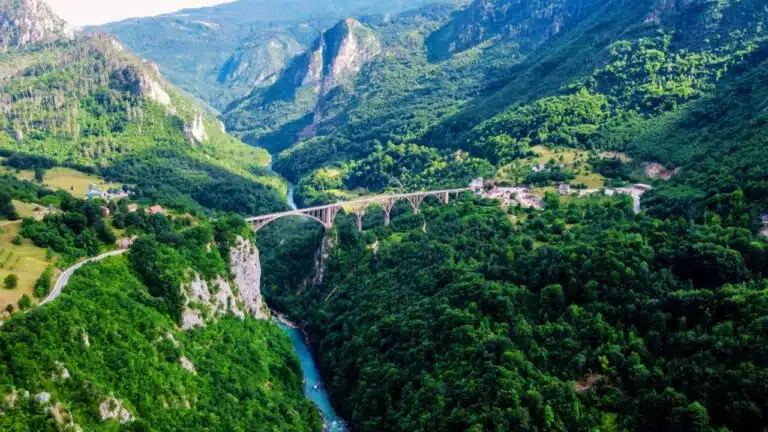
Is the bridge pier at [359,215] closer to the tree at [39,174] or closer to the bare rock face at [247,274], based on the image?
the bare rock face at [247,274]

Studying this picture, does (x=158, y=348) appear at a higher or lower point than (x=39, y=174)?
higher

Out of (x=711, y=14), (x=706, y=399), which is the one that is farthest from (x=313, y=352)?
(x=711, y=14)

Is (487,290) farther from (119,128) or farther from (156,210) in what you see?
(119,128)

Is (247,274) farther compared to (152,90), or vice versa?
(152,90)

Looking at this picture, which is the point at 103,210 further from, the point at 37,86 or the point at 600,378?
the point at 37,86

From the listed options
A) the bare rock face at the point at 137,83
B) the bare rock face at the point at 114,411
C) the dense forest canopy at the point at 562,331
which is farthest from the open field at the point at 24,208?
the bare rock face at the point at 137,83

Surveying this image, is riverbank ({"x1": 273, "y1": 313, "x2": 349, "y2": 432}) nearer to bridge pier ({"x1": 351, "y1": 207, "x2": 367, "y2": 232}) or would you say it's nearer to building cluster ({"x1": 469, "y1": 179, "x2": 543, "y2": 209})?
bridge pier ({"x1": 351, "y1": 207, "x2": 367, "y2": 232})

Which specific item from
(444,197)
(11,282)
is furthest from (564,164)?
(11,282)
